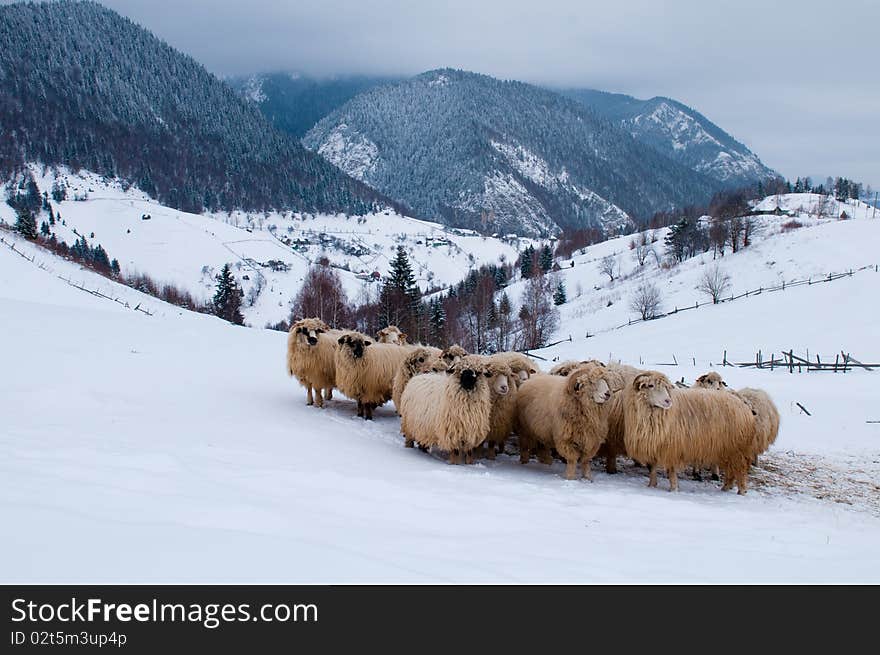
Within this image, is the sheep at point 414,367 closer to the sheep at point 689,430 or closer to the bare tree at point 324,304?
the sheep at point 689,430

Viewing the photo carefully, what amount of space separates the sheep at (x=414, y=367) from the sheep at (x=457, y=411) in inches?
65.0

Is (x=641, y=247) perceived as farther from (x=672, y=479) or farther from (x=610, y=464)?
(x=672, y=479)

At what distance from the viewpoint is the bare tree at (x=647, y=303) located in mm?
70375

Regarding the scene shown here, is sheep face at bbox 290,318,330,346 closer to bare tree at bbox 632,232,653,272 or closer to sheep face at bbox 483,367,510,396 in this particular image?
sheep face at bbox 483,367,510,396

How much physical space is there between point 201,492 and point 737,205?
360ft

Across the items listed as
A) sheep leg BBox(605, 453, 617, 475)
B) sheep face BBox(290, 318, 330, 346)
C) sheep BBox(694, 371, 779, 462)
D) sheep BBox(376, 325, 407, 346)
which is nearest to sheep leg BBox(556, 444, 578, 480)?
sheep leg BBox(605, 453, 617, 475)

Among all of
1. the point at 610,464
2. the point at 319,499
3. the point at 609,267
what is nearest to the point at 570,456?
the point at 610,464

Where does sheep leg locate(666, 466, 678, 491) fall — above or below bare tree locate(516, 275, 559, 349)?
below

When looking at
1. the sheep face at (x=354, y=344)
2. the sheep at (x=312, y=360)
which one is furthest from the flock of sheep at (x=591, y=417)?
the sheep at (x=312, y=360)

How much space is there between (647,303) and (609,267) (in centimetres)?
4117

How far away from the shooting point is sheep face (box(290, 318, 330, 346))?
14750mm

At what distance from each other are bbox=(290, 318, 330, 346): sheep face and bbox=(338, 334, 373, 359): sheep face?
86 cm

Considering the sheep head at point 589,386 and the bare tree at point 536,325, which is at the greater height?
the bare tree at point 536,325
